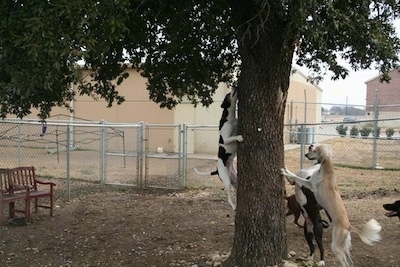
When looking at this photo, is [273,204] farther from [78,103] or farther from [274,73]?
[78,103]

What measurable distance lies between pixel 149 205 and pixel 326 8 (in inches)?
244

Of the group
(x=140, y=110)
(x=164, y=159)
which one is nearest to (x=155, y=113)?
(x=140, y=110)

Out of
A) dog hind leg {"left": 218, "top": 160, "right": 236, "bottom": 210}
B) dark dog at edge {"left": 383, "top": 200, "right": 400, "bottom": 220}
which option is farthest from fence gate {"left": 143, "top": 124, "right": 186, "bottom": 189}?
dark dog at edge {"left": 383, "top": 200, "right": 400, "bottom": 220}

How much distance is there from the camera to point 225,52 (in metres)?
7.61

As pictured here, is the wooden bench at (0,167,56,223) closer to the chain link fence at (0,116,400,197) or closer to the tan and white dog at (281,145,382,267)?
the chain link fence at (0,116,400,197)

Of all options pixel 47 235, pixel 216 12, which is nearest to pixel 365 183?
pixel 216 12

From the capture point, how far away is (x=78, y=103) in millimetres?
21547

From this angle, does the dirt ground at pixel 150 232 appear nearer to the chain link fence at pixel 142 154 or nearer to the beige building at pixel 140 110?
the chain link fence at pixel 142 154

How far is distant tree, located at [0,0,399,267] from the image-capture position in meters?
3.63

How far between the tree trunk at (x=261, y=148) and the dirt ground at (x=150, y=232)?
0.65 meters

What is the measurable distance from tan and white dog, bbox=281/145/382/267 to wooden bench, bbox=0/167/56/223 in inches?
194

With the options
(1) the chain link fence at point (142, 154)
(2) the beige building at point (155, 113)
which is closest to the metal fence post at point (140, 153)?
(1) the chain link fence at point (142, 154)

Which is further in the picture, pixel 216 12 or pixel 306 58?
pixel 306 58

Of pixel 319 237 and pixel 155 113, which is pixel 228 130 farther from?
pixel 155 113
